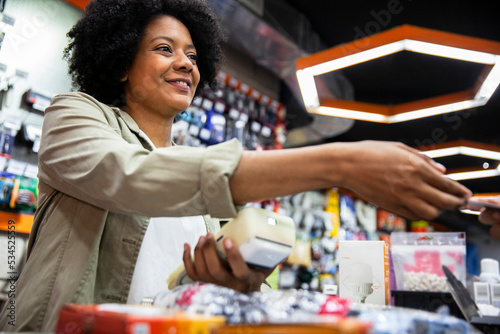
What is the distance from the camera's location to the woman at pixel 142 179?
0.72m

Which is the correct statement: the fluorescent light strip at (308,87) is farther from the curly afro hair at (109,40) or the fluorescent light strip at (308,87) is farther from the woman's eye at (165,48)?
the woman's eye at (165,48)

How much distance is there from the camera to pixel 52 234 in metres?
1.03

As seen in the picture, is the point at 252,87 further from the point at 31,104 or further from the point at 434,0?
the point at 31,104

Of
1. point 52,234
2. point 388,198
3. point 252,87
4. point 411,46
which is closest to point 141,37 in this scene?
point 52,234

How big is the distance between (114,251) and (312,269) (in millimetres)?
5474

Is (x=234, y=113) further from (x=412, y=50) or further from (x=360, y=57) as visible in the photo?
(x=412, y=50)

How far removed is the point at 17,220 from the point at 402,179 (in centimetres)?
247

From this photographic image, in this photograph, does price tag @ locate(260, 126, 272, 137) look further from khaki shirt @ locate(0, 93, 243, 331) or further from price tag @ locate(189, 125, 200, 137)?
khaki shirt @ locate(0, 93, 243, 331)

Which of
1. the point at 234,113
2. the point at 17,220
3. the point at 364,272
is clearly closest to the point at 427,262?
the point at 364,272

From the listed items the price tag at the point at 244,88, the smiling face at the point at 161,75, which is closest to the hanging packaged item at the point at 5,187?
the smiling face at the point at 161,75

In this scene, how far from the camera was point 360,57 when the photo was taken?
3164mm

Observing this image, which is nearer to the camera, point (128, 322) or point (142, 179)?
point (128, 322)

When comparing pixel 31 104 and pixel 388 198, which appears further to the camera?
pixel 31 104

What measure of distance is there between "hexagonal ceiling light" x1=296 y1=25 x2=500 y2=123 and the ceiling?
1358mm
